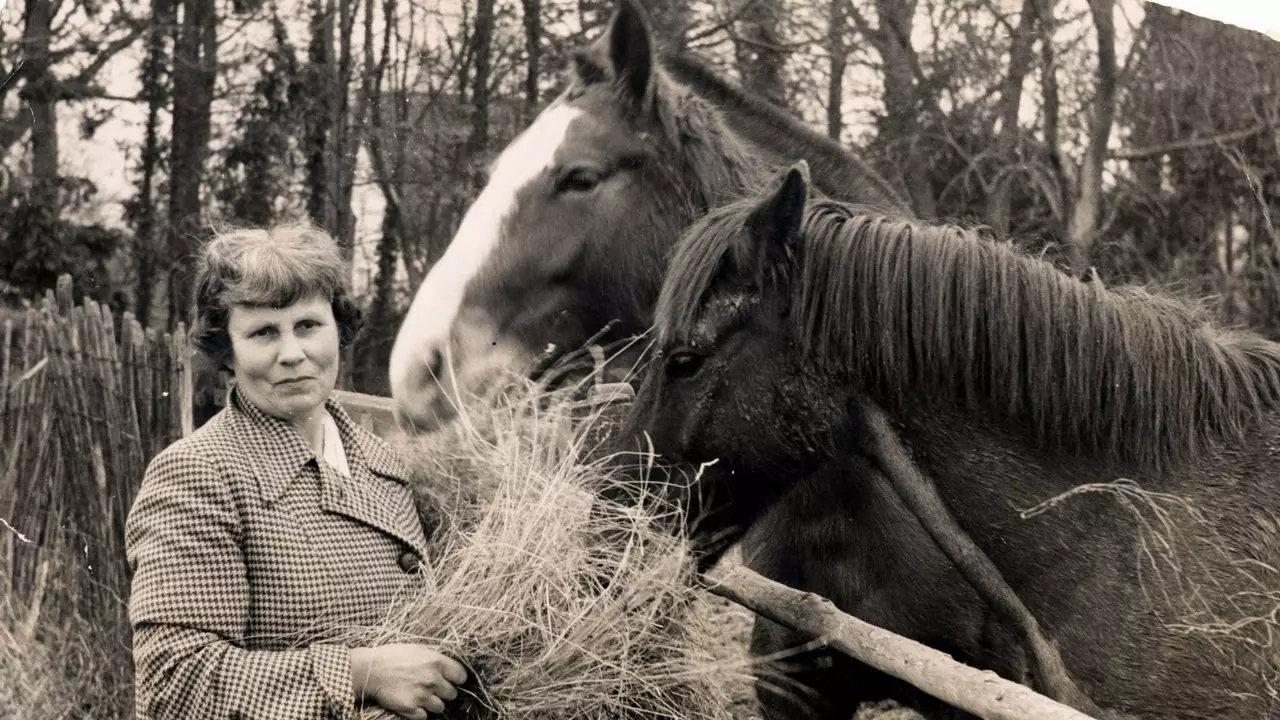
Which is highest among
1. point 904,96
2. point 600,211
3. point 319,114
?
point 904,96

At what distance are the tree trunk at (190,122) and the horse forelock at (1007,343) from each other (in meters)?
1.20

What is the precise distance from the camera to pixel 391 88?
7.27 feet

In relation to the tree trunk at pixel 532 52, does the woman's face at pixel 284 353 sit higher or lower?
lower

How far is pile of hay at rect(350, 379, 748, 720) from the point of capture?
1.36 m

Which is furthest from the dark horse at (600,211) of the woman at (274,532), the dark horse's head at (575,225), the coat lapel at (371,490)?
the woman at (274,532)

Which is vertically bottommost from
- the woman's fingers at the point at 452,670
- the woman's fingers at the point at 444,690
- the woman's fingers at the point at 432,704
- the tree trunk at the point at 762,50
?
the woman's fingers at the point at 432,704

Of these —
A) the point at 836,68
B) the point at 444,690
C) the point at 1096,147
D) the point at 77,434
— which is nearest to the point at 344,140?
the point at 77,434

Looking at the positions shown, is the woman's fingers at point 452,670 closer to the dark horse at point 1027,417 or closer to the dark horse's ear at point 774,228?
the dark horse at point 1027,417

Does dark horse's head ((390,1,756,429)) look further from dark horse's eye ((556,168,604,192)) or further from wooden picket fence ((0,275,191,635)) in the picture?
wooden picket fence ((0,275,191,635))

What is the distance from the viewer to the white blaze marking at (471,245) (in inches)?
85.4

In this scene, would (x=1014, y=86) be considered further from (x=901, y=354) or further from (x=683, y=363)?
(x=683, y=363)

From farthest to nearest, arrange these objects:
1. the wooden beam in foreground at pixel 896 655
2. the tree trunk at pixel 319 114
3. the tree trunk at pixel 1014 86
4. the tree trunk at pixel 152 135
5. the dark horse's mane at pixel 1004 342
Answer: the tree trunk at pixel 1014 86
the tree trunk at pixel 319 114
the tree trunk at pixel 152 135
the dark horse's mane at pixel 1004 342
the wooden beam in foreground at pixel 896 655

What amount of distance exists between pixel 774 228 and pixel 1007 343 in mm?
412

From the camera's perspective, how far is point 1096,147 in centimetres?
261
